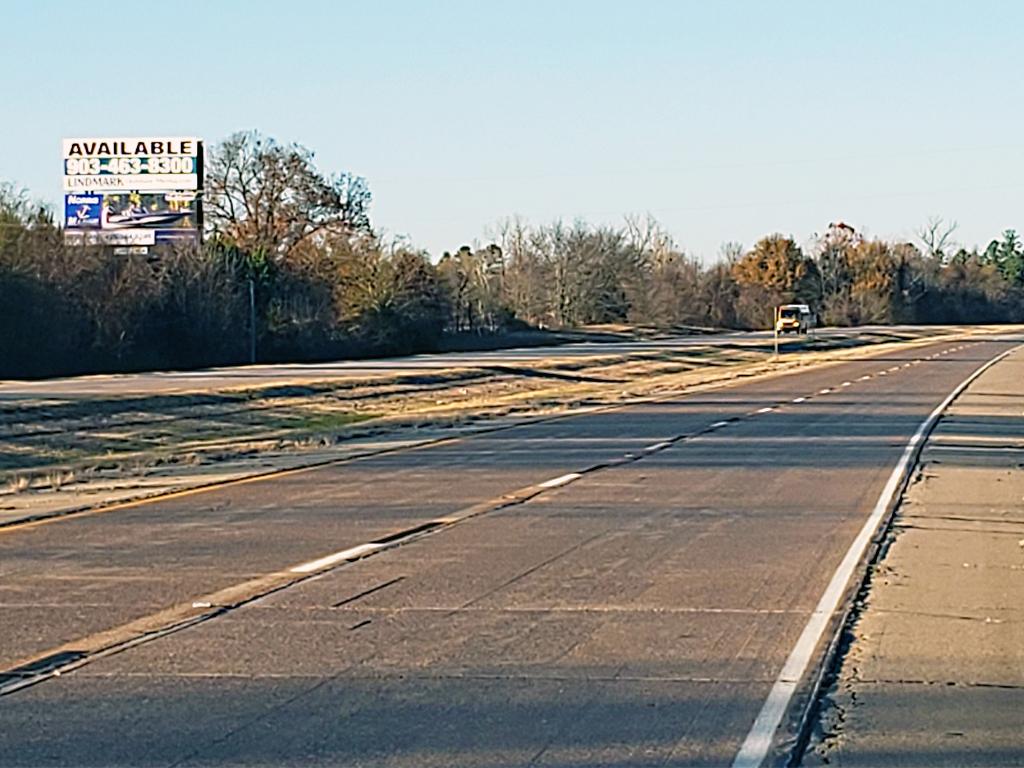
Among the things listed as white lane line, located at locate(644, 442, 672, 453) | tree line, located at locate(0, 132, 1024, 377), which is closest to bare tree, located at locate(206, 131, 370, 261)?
tree line, located at locate(0, 132, 1024, 377)

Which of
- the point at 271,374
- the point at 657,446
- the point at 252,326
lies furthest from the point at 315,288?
the point at 657,446

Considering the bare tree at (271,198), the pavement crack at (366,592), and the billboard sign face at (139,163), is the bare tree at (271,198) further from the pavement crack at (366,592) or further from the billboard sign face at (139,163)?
the pavement crack at (366,592)

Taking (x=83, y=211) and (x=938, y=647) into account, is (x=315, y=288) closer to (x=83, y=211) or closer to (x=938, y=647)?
(x=83, y=211)

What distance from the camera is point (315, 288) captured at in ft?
288

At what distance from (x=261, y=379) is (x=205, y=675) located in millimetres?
47668

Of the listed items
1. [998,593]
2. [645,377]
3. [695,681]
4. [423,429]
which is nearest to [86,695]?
[695,681]

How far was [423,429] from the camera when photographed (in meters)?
33.6

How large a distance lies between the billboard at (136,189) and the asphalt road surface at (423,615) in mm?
59694

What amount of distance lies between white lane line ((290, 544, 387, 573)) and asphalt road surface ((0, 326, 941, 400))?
32.2 metres

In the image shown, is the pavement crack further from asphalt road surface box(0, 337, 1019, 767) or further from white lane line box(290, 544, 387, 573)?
white lane line box(290, 544, 387, 573)

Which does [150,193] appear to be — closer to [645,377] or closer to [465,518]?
[645,377]

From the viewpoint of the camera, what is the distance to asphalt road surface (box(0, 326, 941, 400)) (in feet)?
162

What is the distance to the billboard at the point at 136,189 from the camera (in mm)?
79562

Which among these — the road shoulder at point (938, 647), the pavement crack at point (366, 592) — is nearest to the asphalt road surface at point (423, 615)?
the pavement crack at point (366, 592)
